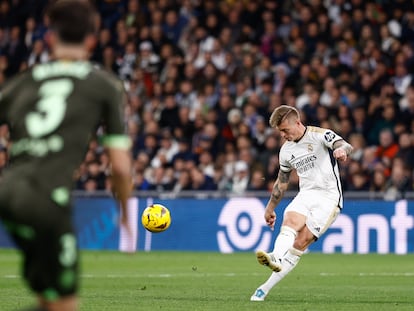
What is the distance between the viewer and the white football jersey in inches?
502

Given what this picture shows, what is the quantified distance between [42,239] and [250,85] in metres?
19.4

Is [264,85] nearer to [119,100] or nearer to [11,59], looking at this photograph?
[11,59]

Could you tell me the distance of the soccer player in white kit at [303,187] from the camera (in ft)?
40.1

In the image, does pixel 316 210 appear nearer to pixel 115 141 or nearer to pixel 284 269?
pixel 284 269

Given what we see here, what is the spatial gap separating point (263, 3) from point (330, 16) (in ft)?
5.92

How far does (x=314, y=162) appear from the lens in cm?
1280

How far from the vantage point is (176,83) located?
2559 centimetres

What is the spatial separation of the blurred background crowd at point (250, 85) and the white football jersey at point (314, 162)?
27.6ft

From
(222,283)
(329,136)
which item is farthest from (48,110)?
(222,283)

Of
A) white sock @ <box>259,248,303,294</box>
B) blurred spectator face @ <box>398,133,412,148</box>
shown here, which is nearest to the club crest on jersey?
white sock @ <box>259,248,303,294</box>

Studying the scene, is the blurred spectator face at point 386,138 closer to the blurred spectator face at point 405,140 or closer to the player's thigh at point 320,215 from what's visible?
the blurred spectator face at point 405,140

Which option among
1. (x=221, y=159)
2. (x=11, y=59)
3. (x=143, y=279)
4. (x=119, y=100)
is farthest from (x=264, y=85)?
(x=119, y=100)

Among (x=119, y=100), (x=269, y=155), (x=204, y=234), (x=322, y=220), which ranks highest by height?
(x=119, y=100)

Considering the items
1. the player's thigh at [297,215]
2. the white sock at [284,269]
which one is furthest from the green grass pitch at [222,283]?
the player's thigh at [297,215]
